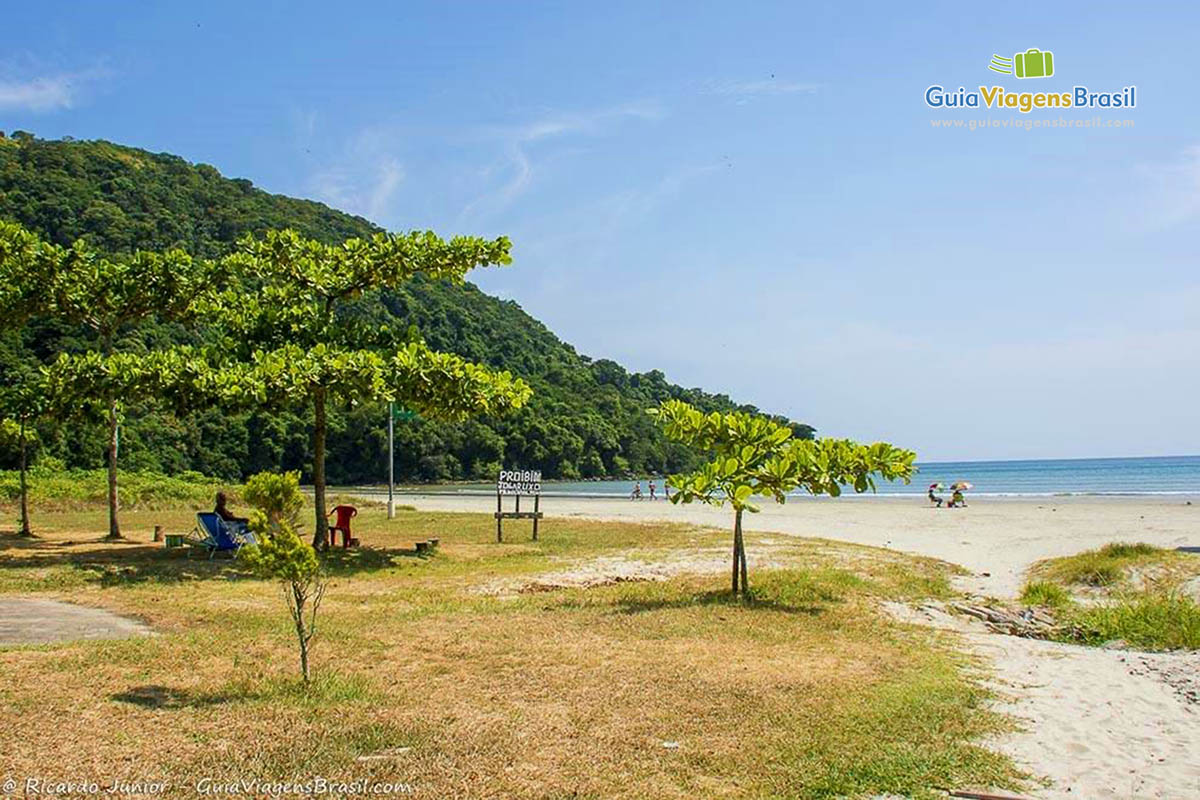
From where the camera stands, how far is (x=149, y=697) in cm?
622

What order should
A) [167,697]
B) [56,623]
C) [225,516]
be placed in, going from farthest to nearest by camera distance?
[225,516] → [56,623] → [167,697]

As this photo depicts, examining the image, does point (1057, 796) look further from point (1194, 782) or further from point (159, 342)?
point (159, 342)

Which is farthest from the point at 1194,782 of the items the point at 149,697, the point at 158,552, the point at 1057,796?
the point at 158,552

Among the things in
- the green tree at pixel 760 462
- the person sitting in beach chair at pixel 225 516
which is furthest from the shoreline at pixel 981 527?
the person sitting in beach chair at pixel 225 516

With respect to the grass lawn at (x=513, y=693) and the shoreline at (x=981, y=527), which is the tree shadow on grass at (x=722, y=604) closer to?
the grass lawn at (x=513, y=693)

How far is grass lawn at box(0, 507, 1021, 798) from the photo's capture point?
5.06 metres

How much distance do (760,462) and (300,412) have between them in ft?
110

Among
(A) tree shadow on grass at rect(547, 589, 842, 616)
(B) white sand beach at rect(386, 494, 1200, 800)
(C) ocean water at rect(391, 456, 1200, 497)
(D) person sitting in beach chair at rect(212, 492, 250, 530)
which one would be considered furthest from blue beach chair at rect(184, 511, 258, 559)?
(C) ocean water at rect(391, 456, 1200, 497)

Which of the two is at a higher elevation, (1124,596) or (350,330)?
(350,330)

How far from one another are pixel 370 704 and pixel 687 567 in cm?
948

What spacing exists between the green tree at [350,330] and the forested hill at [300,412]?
1180 inches

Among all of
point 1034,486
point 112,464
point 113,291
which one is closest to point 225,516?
point 112,464

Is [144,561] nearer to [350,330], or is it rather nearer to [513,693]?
[350,330]

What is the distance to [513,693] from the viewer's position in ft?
22.3
